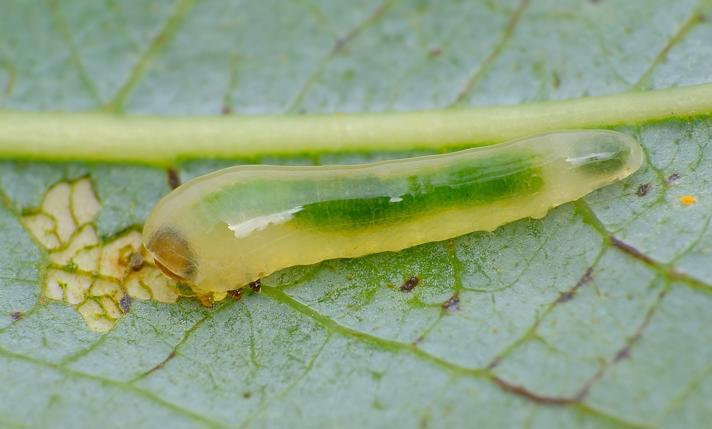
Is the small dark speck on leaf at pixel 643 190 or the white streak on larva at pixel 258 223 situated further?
the small dark speck on leaf at pixel 643 190

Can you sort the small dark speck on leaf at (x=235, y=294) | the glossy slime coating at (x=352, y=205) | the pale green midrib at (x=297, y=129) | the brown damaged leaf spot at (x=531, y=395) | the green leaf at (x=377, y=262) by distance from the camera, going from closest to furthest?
the brown damaged leaf spot at (x=531, y=395)
the green leaf at (x=377, y=262)
the glossy slime coating at (x=352, y=205)
the small dark speck on leaf at (x=235, y=294)
the pale green midrib at (x=297, y=129)

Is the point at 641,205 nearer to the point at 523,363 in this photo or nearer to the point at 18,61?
the point at 523,363

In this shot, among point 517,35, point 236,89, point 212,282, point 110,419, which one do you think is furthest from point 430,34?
point 110,419

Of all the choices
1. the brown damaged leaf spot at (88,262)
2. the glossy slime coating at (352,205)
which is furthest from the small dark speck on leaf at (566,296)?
the brown damaged leaf spot at (88,262)

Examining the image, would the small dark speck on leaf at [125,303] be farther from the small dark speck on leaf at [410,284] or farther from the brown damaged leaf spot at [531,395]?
the brown damaged leaf spot at [531,395]

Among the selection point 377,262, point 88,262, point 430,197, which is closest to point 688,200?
point 430,197

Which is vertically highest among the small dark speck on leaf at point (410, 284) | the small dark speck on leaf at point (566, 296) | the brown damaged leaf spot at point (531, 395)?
the small dark speck on leaf at point (410, 284)
